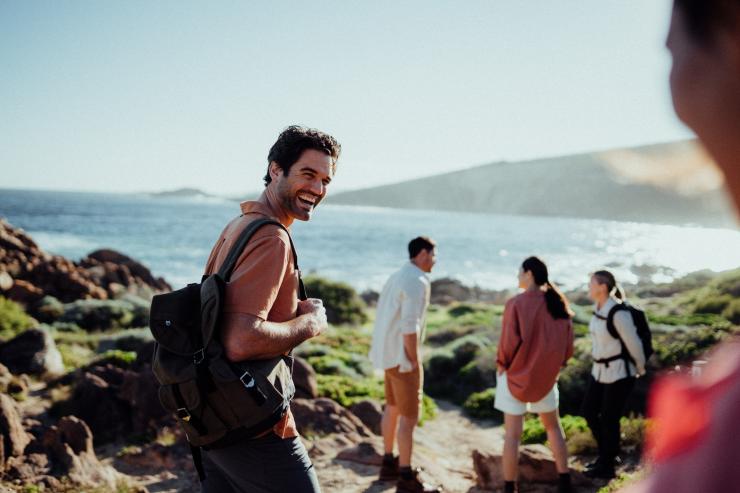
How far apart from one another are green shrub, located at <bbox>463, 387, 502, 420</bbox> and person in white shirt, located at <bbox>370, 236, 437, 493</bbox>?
426cm

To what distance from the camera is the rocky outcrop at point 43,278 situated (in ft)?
56.7

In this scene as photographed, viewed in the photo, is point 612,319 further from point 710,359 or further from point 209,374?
point 710,359

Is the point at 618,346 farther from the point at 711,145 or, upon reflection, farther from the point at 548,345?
the point at 711,145

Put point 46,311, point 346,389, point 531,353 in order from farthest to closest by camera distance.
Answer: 1. point 46,311
2. point 346,389
3. point 531,353

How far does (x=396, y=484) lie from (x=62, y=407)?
4444mm

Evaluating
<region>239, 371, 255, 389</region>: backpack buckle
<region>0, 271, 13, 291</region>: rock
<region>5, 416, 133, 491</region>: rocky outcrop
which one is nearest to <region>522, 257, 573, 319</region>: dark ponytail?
<region>239, 371, 255, 389</region>: backpack buckle

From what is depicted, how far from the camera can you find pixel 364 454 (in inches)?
280

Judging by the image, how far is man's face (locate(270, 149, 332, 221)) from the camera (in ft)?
8.88

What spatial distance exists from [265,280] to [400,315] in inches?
140

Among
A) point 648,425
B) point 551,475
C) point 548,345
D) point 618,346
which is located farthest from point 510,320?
point 648,425

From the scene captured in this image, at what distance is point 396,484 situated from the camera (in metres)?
6.21

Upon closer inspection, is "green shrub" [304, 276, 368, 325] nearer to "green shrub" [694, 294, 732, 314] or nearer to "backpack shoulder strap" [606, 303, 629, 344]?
"green shrub" [694, 294, 732, 314]

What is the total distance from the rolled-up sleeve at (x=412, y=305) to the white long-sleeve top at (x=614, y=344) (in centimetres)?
187

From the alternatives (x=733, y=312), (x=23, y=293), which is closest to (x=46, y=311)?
(x=23, y=293)
